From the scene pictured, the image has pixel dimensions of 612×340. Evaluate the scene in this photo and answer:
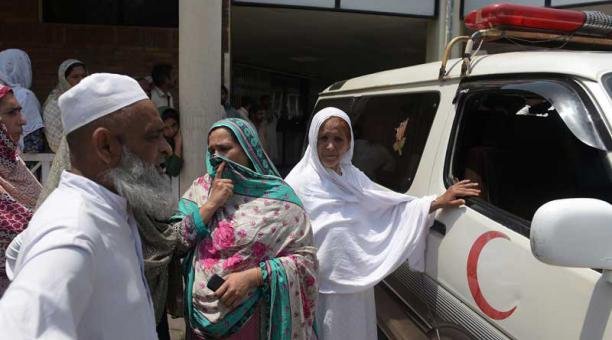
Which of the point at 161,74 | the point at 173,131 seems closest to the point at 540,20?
the point at 173,131

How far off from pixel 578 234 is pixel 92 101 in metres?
1.17

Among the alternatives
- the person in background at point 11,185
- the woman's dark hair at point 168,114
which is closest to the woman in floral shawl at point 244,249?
the person in background at point 11,185

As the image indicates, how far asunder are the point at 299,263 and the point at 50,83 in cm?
629

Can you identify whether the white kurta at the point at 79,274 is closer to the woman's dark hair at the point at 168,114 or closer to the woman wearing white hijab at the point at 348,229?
the woman wearing white hijab at the point at 348,229

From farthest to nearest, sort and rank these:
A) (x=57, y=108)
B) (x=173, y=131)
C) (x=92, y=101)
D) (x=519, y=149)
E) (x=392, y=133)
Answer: (x=173, y=131) → (x=57, y=108) → (x=392, y=133) → (x=519, y=149) → (x=92, y=101)

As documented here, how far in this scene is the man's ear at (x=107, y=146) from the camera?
1161 mm

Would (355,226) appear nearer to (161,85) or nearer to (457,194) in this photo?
(457,194)

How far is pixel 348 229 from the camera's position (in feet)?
8.44

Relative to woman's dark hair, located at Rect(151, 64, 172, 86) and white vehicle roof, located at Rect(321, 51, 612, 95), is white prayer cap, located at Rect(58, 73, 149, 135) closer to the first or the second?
white vehicle roof, located at Rect(321, 51, 612, 95)

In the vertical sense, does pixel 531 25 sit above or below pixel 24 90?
above

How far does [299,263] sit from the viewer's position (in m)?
2.10

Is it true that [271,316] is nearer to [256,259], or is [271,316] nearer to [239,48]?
[256,259]

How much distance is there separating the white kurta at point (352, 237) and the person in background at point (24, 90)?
8.99 feet

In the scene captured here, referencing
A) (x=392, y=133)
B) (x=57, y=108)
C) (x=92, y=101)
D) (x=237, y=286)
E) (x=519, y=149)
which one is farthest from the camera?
(x=57, y=108)
